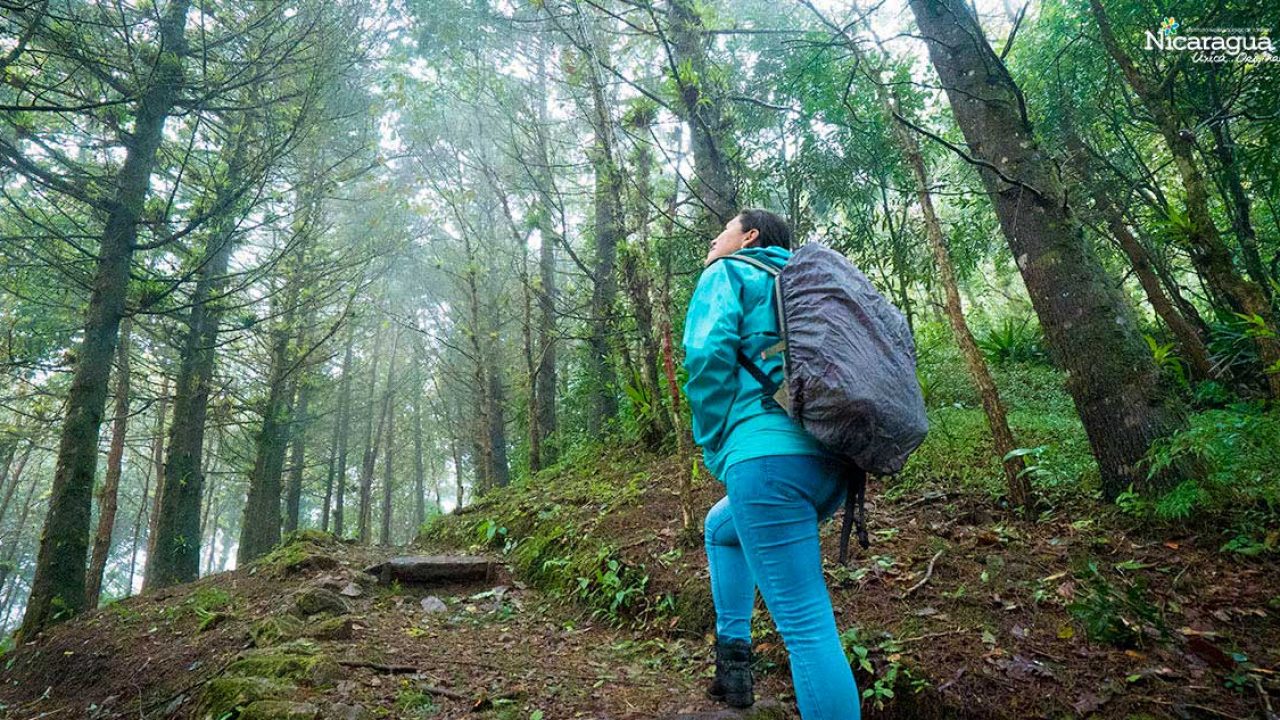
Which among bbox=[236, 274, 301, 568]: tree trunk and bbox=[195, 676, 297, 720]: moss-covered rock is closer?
bbox=[195, 676, 297, 720]: moss-covered rock

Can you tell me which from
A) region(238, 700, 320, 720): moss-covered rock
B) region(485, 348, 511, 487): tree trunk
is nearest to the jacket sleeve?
region(238, 700, 320, 720): moss-covered rock

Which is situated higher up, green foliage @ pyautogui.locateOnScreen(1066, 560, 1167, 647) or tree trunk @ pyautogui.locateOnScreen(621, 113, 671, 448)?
tree trunk @ pyautogui.locateOnScreen(621, 113, 671, 448)

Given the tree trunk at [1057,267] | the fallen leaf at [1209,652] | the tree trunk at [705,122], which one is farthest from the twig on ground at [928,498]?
the tree trunk at [705,122]

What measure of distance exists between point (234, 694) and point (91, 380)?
5583 millimetres

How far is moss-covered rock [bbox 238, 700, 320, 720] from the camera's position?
2500mm

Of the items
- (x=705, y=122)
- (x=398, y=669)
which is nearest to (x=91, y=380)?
(x=398, y=669)

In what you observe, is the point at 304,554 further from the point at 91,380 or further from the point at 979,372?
the point at 979,372

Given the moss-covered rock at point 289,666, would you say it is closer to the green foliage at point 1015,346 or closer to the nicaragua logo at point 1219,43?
the nicaragua logo at point 1219,43

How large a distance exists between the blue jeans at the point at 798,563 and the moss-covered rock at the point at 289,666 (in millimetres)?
2404

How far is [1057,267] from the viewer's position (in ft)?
13.3

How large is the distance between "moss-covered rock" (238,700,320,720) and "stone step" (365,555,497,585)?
3.41 metres

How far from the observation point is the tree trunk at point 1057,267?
146 inches

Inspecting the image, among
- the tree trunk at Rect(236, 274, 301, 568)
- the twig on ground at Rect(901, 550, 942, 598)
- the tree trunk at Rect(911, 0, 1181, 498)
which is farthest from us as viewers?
the tree trunk at Rect(236, 274, 301, 568)

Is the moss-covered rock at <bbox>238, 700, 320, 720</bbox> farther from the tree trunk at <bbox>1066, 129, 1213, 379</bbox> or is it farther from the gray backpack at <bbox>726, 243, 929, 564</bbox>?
the tree trunk at <bbox>1066, 129, 1213, 379</bbox>
